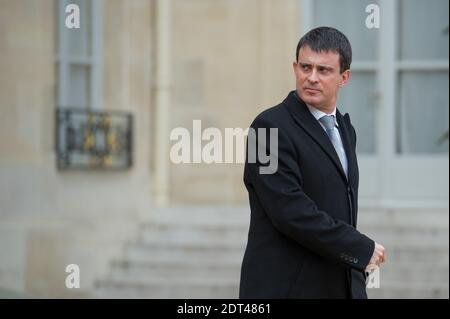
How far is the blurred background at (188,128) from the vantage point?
357 inches

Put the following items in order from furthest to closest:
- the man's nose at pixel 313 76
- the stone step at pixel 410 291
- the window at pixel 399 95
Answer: the window at pixel 399 95, the stone step at pixel 410 291, the man's nose at pixel 313 76

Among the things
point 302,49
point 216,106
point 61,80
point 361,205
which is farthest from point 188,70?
point 302,49

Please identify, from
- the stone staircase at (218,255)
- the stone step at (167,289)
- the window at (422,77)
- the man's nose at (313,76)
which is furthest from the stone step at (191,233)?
the man's nose at (313,76)

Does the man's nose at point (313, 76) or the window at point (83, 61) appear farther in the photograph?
the window at point (83, 61)

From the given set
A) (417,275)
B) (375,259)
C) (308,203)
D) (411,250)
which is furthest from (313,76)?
(411,250)

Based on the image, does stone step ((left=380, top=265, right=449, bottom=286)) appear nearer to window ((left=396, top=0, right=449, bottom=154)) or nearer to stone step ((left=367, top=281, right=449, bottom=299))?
→ stone step ((left=367, top=281, right=449, bottom=299))

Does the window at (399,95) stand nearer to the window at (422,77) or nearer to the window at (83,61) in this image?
the window at (422,77)

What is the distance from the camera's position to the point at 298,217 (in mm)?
3729

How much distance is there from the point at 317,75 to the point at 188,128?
250 inches

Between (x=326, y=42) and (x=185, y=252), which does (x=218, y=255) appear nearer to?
(x=185, y=252)

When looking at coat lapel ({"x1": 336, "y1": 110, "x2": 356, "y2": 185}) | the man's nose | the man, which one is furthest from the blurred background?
the man's nose

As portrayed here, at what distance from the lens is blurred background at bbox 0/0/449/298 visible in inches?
357
